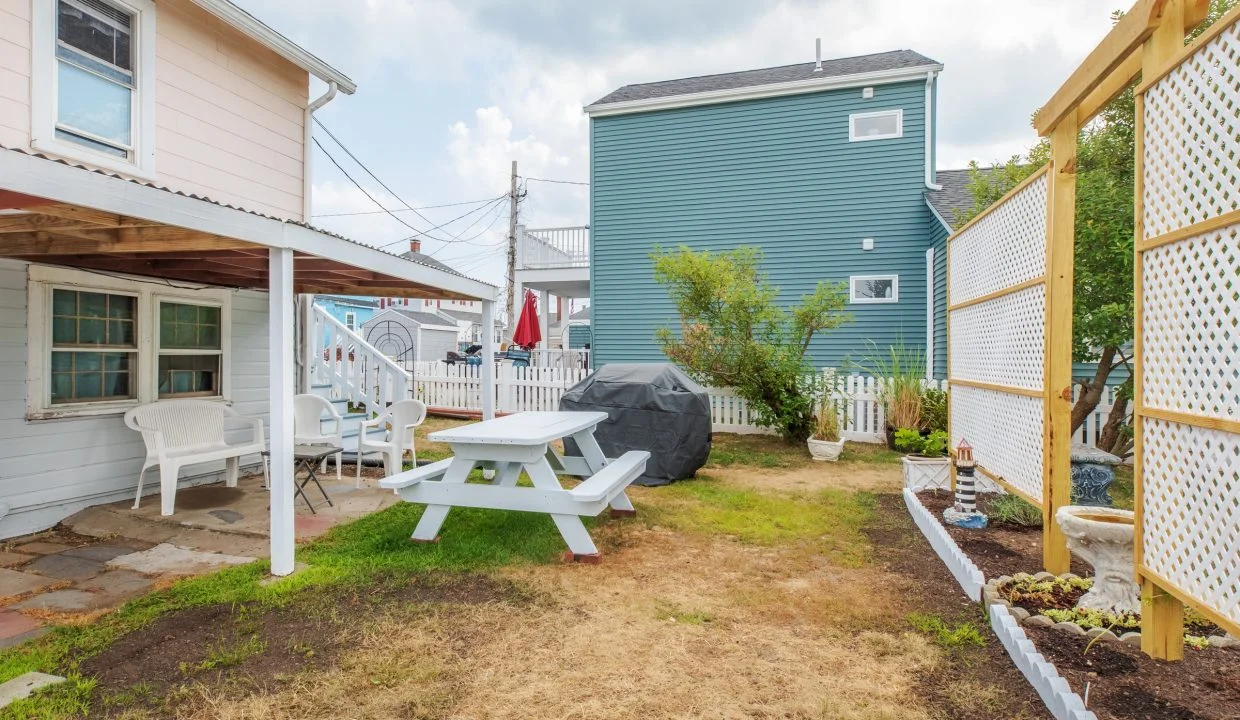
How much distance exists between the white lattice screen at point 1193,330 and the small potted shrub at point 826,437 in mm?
5407

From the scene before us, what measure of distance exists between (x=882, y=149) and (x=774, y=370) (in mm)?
5619

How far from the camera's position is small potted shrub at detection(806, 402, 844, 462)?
789 cm

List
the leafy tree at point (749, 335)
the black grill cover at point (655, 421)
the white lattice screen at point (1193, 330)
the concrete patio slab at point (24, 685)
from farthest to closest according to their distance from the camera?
1. the leafy tree at point (749, 335)
2. the black grill cover at point (655, 421)
3. the concrete patio slab at point (24, 685)
4. the white lattice screen at point (1193, 330)

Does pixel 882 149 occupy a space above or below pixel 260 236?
above

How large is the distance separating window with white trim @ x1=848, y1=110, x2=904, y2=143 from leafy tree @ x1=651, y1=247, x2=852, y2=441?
4.31m

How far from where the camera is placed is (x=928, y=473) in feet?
18.8

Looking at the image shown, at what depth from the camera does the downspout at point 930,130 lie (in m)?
11.3

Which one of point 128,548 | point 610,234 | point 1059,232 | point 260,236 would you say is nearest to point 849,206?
point 610,234

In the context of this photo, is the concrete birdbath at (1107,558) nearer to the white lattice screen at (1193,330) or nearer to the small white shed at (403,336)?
the white lattice screen at (1193,330)

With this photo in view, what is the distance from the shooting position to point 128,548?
170 inches

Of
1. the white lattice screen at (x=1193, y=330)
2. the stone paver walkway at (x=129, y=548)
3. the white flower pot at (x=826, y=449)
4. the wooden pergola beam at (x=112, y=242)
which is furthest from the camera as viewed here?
the white flower pot at (x=826, y=449)

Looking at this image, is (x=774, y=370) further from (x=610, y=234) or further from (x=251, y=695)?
(x=251, y=695)

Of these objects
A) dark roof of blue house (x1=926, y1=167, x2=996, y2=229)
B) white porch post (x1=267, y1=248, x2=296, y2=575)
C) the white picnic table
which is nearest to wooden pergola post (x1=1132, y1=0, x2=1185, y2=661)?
the white picnic table

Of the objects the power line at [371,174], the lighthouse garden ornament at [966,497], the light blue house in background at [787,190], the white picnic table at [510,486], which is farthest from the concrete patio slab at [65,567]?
the power line at [371,174]
